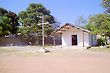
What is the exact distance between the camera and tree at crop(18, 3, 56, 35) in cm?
4403

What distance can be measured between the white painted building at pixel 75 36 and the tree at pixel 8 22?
13.2m

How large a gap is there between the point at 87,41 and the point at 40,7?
15682 millimetres

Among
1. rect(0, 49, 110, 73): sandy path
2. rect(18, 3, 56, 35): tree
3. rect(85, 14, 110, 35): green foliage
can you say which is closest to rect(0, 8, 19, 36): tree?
rect(18, 3, 56, 35): tree

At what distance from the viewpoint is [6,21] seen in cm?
4706

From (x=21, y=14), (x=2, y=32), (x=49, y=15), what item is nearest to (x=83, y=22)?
(x=49, y=15)

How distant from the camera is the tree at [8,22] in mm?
45219

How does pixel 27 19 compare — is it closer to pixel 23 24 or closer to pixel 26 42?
pixel 23 24

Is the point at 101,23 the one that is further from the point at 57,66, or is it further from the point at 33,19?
the point at 57,66

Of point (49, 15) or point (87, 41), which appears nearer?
point (87, 41)

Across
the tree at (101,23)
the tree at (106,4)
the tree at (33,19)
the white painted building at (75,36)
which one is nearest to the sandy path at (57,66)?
the tree at (101,23)

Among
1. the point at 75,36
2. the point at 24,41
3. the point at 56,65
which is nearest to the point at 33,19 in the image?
the point at 24,41

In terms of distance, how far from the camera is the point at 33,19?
45.0 meters

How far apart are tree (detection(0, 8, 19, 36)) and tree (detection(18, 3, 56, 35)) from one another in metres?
2.85

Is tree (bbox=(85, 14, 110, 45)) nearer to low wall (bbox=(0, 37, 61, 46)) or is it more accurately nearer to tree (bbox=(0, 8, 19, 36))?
low wall (bbox=(0, 37, 61, 46))
